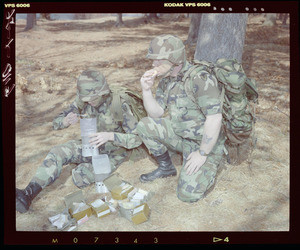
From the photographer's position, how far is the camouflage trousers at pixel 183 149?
336 centimetres

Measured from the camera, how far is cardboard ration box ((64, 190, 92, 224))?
3.14 m

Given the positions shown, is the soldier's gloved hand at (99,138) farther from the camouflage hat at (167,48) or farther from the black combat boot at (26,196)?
the camouflage hat at (167,48)

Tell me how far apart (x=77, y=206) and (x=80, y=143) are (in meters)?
0.89

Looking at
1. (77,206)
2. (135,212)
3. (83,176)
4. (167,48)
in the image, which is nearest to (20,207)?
(77,206)

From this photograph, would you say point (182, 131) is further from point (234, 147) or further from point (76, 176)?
point (76, 176)

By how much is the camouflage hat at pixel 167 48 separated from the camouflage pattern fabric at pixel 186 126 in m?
0.22

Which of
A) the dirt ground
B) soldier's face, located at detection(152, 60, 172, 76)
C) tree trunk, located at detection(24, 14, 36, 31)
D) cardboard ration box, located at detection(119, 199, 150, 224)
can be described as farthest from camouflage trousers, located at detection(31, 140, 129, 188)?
tree trunk, located at detection(24, 14, 36, 31)

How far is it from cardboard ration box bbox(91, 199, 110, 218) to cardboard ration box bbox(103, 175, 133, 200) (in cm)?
18

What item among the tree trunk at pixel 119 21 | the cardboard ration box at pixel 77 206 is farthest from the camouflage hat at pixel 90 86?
the tree trunk at pixel 119 21

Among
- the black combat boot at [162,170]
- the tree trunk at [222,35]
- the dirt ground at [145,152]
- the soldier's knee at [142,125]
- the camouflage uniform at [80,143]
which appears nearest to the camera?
the dirt ground at [145,152]

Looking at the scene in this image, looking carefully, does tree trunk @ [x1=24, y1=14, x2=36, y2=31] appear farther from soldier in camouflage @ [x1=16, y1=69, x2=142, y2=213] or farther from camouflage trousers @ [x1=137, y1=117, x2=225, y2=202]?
camouflage trousers @ [x1=137, y1=117, x2=225, y2=202]

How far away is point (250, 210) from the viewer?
326 cm
